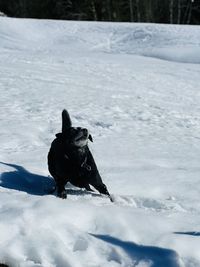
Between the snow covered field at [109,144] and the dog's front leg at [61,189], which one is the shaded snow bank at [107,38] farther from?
the dog's front leg at [61,189]

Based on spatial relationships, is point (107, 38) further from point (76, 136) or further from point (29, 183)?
point (76, 136)

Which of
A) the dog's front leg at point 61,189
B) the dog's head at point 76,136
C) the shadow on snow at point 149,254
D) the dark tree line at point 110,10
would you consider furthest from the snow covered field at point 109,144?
the dark tree line at point 110,10

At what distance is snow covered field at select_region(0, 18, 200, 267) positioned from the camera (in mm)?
3576

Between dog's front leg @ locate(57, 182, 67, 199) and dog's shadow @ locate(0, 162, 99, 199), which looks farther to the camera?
dog's shadow @ locate(0, 162, 99, 199)

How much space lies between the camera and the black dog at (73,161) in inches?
192

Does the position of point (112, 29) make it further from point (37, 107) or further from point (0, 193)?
point (0, 193)

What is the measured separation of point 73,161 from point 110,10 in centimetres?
3155

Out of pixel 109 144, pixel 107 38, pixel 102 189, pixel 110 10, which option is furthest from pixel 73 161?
pixel 110 10

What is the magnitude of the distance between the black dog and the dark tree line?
98.8 feet

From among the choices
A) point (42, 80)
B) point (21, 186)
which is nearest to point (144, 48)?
point (42, 80)

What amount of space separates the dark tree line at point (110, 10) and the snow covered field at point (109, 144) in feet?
40.8

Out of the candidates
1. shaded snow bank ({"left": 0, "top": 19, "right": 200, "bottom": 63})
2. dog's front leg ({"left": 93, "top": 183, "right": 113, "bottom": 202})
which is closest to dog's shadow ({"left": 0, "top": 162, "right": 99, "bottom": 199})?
dog's front leg ({"left": 93, "top": 183, "right": 113, "bottom": 202})

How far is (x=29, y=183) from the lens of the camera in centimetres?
546

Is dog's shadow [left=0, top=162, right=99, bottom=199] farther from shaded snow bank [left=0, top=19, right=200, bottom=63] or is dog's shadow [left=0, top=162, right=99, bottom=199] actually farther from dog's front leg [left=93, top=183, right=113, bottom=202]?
shaded snow bank [left=0, top=19, right=200, bottom=63]
